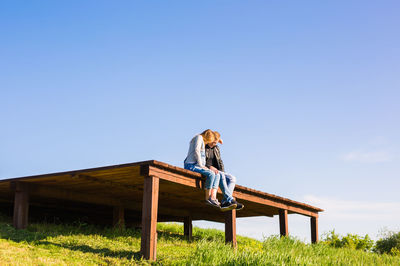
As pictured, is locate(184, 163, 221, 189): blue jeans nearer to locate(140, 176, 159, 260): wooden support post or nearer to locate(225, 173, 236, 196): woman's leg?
locate(225, 173, 236, 196): woman's leg

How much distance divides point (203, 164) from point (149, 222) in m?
2.25

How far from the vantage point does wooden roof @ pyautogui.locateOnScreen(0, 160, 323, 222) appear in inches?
417

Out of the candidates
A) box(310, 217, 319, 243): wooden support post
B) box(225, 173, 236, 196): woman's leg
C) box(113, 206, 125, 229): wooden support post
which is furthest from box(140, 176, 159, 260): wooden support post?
box(310, 217, 319, 243): wooden support post

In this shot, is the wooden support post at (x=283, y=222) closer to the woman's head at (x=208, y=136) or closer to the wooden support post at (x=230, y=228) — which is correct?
the wooden support post at (x=230, y=228)

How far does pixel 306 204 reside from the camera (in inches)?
643

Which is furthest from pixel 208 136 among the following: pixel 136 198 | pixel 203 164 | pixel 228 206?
pixel 136 198

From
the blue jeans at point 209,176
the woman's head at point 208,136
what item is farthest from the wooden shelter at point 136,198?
the woman's head at point 208,136

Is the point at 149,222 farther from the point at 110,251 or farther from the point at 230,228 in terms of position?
the point at 230,228

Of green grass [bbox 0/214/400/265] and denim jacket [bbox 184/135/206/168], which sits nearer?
green grass [bbox 0/214/400/265]

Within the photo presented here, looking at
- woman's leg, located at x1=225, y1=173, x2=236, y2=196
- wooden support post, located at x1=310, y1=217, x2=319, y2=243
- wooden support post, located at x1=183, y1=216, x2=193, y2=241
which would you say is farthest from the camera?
wooden support post, located at x1=183, y1=216, x2=193, y2=241

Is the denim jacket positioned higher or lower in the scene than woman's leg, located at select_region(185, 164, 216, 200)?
higher

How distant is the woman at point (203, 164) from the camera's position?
10.7 meters

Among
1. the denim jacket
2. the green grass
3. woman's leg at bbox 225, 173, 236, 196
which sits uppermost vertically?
the denim jacket

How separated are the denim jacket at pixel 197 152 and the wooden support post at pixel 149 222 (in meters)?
1.42
